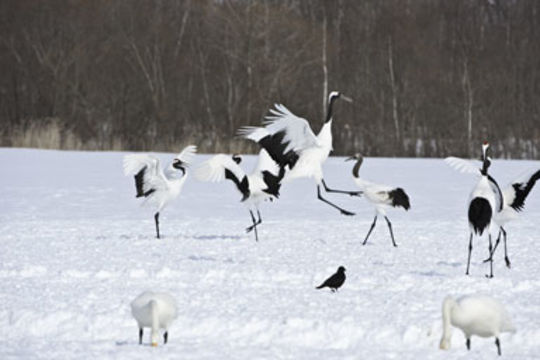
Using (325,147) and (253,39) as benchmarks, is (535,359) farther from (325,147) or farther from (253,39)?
(253,39)

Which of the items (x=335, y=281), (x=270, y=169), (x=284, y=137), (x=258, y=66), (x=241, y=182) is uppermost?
(x=258, y=66)

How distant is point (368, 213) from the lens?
1203 cm

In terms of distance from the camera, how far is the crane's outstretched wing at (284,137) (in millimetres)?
9336

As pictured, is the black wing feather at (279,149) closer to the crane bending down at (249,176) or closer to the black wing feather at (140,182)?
the crane bending down at (249,176)

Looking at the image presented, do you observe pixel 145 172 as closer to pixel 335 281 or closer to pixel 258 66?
pixel 335 281

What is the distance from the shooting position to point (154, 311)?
5078mm

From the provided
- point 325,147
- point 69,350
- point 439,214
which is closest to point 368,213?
point 439,214

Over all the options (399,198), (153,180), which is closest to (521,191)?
(399,198)

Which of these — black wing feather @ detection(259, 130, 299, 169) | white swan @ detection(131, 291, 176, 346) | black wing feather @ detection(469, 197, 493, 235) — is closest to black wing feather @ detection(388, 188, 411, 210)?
black wing feather @ detection(259, 130, 299, 169)

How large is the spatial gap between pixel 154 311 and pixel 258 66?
23.9m

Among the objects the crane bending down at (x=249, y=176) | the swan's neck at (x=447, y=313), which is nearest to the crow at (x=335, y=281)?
the swan's neck at (x=447, y=313)

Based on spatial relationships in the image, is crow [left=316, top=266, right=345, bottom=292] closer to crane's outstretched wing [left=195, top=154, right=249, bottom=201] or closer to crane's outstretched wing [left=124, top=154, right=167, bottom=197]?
crane's outstretched wing [left=195, top=154, right=249, bottom=201]

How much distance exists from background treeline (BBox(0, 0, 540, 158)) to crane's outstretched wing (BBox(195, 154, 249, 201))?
570 inches

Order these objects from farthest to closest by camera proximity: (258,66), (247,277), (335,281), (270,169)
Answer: (258,66)
(270,169)
(247,277)
(335,281)
